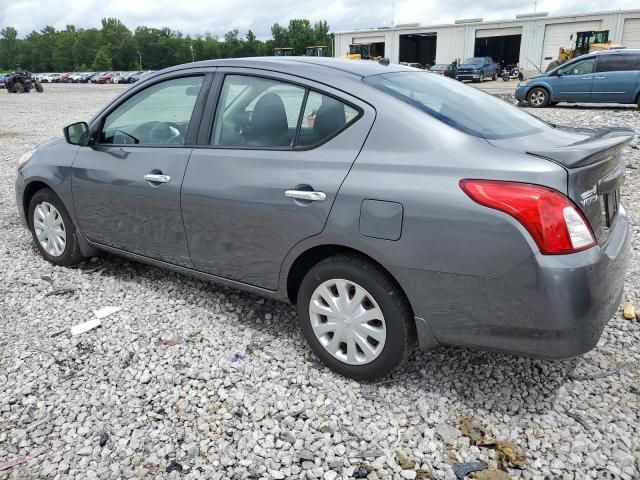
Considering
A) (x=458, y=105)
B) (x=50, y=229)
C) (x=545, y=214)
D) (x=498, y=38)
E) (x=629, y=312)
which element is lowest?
(x=629, y=312)

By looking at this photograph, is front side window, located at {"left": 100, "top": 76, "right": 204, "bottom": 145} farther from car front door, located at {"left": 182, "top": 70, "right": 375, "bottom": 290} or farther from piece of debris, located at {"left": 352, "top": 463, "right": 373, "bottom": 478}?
piece of debris, located at {"left": 352, "top": 463, "right": 373, "bottom": 478}

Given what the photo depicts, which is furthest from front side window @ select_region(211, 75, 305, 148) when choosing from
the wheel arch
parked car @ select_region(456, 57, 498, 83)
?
parked car @ select_region(456, 57, 498, 83)

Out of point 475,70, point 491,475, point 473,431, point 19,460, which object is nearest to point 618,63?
point 473,431

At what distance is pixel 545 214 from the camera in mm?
2195

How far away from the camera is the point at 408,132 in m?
2.57

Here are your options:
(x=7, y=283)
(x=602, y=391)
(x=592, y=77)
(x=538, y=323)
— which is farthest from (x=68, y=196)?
(x=592, y=77)

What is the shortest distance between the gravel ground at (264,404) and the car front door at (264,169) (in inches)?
21.3

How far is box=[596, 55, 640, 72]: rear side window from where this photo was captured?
15.9 metres

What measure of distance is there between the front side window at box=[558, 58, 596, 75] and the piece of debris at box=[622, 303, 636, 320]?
1540cm

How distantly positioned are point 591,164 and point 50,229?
13.4 ft

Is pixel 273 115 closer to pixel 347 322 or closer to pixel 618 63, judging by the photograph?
pixel 347 322

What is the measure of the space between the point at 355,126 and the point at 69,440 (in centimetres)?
207

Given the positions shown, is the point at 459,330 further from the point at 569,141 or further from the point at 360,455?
the point at 569,141

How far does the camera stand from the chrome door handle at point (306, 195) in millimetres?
2715
